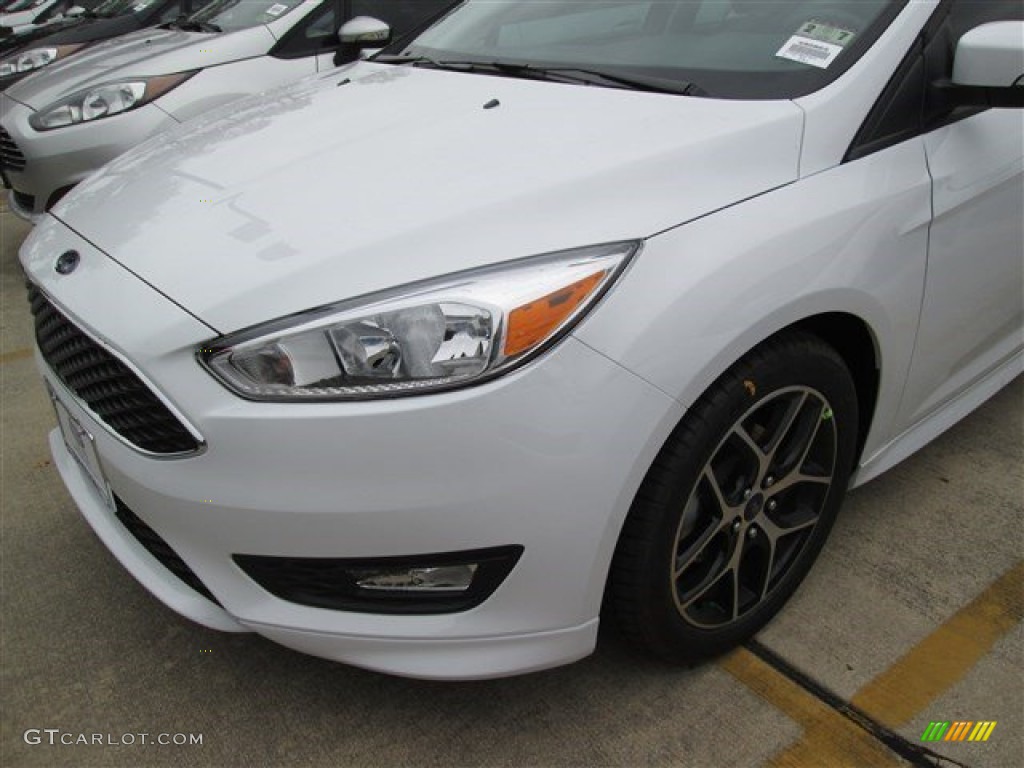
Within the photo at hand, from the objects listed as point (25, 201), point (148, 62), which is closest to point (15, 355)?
point (25, 201)

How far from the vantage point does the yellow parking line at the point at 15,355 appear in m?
3.86

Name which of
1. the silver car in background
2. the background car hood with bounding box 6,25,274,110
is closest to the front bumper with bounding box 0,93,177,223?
the silver car in background

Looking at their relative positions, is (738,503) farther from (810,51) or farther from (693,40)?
(693,40)

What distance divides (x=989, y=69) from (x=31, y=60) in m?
7.07

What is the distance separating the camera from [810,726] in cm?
190

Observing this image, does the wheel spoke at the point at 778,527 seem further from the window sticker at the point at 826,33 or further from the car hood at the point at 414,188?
the window sticker at the point at 826,33

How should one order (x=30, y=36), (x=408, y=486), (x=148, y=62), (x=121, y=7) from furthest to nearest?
1. (x=30, y=36)
2. (x=121, y=7)
3. (x=148, y=62)
4. (x=408, y=486)

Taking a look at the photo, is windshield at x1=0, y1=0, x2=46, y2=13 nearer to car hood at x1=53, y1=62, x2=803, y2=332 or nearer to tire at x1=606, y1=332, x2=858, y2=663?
car hood at x1=53, y1=62, x2=803, y2=332

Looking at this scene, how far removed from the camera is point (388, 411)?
4.84ft

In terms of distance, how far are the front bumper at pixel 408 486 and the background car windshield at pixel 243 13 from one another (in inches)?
150

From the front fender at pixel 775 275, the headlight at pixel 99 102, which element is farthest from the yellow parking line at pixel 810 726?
the headlight at pixel 99 102

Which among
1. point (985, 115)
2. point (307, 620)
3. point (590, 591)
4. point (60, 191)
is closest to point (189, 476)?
point (307, 620)

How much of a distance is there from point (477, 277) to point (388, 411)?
277mm

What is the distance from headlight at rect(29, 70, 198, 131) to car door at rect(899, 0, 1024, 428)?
153 inches
